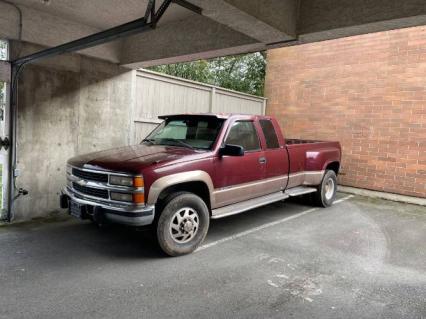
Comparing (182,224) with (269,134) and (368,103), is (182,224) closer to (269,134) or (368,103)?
(269,134)

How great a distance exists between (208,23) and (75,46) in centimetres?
243

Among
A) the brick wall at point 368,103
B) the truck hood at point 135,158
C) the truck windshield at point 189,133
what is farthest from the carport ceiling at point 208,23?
the brick wall at point 368,103

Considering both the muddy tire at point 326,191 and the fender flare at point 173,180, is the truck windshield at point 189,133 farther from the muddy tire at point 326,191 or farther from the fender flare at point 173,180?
the muddy tire at point 326,191

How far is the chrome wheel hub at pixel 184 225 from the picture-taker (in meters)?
4.69

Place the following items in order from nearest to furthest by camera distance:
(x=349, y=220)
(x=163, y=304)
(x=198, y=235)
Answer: (x=163, y=304), (x=198, y=235), (x=349, y=220)

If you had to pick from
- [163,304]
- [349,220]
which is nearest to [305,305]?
[163,304]

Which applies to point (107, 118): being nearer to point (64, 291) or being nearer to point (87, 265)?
point (87, 265)

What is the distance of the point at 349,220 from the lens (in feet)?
22.8

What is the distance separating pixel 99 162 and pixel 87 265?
136 cm

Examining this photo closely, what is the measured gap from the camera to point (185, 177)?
15.3 ft

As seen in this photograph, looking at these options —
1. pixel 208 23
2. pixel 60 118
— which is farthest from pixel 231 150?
pixel 60 118

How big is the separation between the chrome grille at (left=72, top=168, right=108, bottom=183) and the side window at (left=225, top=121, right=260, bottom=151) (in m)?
2.00

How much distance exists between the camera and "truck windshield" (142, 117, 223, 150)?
17.8ft

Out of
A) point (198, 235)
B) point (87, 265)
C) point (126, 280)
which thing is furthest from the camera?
point (198, 235)
